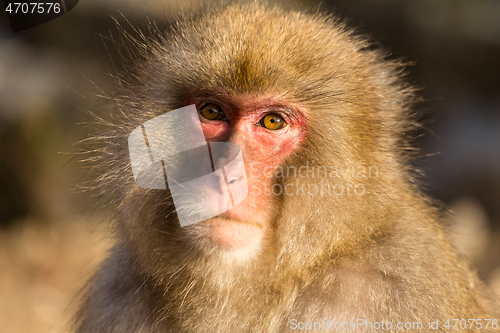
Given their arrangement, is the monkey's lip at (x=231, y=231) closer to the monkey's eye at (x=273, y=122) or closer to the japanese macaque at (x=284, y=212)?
the japanese macaque at (x=284, y=212)

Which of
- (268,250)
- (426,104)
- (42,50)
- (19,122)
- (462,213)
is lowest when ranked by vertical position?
(462,213)

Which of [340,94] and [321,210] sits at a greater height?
[340,94]

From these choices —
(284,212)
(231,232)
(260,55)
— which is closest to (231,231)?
(231,232)

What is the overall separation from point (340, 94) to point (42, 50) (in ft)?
13.4

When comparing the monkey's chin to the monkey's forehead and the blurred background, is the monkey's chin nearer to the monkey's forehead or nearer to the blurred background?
the monkey's forehead

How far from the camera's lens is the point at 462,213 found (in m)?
4.90

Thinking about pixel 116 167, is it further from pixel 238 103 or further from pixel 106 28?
pixel 106 28

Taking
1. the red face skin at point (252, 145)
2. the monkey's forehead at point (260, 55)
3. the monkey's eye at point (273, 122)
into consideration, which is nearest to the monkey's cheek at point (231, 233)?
the red face skin at point (252, 145)

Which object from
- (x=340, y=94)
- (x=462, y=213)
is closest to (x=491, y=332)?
(x=340, y=94)

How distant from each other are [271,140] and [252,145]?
0.11 metres

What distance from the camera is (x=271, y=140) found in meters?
1.84

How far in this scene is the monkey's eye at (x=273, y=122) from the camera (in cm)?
188

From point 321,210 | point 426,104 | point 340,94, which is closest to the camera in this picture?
point 321,210

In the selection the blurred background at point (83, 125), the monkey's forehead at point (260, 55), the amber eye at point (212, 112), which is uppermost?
the monkey's forehead at point (260, 55)
